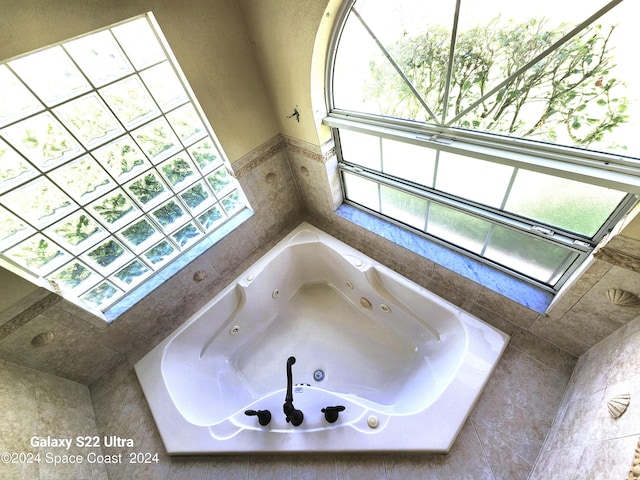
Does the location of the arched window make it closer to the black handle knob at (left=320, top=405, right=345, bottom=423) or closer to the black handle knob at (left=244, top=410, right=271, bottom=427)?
the black handle knob at (left=320, top=405, right=345, bottom=423)

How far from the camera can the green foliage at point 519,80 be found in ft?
3.32

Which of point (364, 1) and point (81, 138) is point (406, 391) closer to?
point (364, 1)

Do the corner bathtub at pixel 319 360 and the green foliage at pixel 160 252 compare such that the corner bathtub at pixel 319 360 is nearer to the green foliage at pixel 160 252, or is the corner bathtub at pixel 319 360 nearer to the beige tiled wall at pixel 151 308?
the beige tiled wall at pixel 151 308

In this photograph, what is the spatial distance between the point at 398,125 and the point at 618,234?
1085 millimetres

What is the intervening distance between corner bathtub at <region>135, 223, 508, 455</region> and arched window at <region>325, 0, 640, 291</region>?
2.06 feet

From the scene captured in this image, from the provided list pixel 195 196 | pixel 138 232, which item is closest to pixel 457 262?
pixel 195 196

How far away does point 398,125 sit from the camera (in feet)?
5.33

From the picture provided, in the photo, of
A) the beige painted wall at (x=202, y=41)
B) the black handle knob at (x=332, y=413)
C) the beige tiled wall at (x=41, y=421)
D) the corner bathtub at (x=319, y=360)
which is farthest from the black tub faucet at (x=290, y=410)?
the beige painted wall at (x=202, y=41)

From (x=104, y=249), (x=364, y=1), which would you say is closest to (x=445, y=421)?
(x=364, y=1)

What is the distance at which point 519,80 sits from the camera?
1157mm

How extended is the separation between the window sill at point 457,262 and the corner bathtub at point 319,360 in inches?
9.2

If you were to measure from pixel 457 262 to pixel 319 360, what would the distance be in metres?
1.31

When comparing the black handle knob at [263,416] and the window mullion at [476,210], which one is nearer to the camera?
the window mullion at [476,210]

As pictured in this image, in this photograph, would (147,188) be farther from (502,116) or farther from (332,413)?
(502,116)
